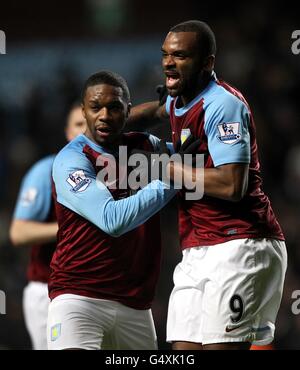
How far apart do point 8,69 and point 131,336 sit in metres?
6.70

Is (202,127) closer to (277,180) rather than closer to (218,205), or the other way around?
(218,205)

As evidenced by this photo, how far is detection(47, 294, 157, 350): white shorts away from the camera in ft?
14.3

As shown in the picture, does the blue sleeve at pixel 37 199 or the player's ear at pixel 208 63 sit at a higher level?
the player's ear at pixel 208 63

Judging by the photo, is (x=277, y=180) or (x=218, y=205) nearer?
(x=218, y=205)

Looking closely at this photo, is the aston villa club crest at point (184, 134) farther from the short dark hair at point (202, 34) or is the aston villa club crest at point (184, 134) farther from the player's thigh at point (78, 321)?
the player's thigh at point (78, 321)

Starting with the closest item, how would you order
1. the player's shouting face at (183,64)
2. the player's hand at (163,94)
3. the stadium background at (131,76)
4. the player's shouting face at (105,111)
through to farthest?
the player's shouting face at (183,64), the player's shouting face at (105,111), the player's hand at (163,94), the stadium background at (131,76)

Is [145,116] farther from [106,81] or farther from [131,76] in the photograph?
Result: [131,76]

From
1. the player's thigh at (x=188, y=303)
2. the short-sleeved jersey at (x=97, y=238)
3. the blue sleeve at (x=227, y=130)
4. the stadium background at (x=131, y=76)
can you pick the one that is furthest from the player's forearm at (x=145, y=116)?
the stadium background at (x=131, y=76)

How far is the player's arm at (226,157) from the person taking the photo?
4082mm

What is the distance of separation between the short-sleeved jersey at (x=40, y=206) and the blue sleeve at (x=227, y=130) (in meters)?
2.03

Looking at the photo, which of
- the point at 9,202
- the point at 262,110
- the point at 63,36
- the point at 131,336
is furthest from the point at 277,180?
the point at 131,336

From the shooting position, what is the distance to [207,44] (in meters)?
4.25

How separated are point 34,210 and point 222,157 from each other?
2138mm

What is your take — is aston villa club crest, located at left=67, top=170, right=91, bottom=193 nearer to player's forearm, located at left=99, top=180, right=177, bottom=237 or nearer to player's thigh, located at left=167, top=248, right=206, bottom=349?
player's forearm, located at left=99, top=180, right=177, bottom=237
